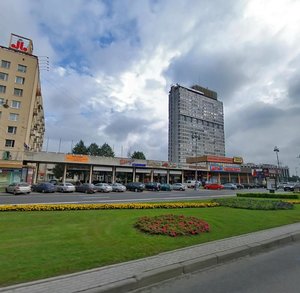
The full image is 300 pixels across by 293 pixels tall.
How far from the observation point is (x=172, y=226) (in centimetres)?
891

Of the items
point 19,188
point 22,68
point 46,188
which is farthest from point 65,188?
point 22,68

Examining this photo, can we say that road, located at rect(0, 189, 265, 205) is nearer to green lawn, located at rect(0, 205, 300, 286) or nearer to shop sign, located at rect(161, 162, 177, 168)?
green lawn, located at rect(0, 205, 300, 286)

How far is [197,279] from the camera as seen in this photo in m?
5.39

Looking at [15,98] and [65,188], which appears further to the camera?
[15,98]

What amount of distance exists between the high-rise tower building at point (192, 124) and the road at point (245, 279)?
9902cm

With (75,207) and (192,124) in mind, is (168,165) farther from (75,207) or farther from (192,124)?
(75,207)

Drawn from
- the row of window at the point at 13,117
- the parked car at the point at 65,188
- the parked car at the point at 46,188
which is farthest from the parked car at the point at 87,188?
the row of window at the point at 13,117

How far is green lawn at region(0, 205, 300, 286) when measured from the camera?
5242mm

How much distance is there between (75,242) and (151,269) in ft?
8.46

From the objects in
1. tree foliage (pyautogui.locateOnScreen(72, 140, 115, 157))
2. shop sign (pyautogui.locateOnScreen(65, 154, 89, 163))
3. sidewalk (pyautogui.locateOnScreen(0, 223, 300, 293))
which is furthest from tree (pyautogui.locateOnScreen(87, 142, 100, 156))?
sidewalk (pyautogui.locateOnScreen(0, 223, 300, 293))

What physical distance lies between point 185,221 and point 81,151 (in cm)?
9664

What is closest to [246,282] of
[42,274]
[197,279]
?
[197,279]

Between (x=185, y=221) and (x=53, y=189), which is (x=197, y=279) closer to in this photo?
(x=185, y=221)

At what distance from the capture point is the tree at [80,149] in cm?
10157
